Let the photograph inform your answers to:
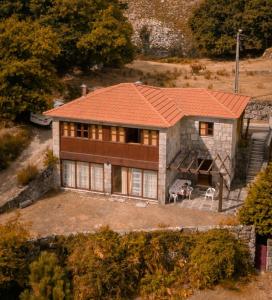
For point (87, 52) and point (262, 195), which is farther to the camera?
point (87, 52)

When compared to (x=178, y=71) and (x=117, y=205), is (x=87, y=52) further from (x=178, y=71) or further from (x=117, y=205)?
(x=117, y=205)

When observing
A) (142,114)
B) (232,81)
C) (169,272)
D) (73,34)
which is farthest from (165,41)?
(169,272)

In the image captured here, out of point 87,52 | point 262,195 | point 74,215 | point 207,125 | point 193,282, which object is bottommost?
point 193,282

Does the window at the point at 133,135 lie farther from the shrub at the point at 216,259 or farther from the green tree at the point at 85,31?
the green tree at the point at 85,31

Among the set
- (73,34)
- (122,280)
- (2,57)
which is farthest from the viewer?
(73,34)

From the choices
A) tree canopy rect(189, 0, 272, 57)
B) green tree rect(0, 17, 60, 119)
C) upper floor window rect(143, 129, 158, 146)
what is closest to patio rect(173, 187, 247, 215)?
upper floor window rect(143, 129, 158, 146)

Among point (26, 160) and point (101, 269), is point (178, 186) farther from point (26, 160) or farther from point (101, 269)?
point (26, 160)

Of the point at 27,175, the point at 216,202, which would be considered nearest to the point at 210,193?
the point at 216,202
